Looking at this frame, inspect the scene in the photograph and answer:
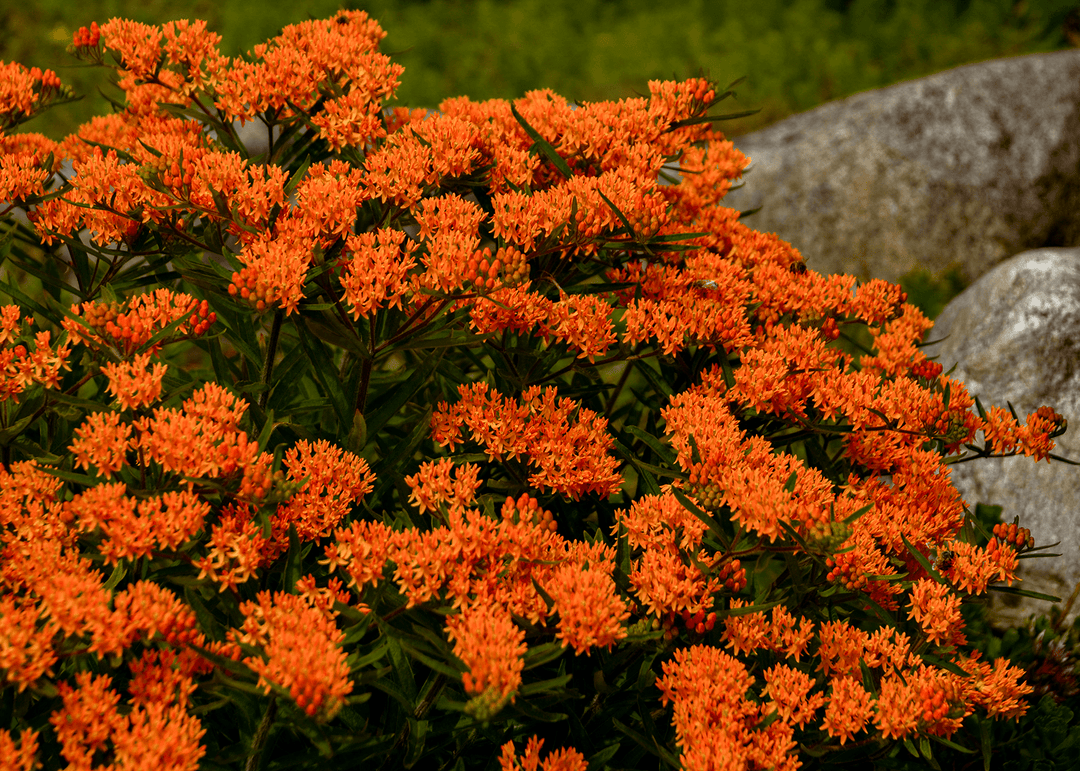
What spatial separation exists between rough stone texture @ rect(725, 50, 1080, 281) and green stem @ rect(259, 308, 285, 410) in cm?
501

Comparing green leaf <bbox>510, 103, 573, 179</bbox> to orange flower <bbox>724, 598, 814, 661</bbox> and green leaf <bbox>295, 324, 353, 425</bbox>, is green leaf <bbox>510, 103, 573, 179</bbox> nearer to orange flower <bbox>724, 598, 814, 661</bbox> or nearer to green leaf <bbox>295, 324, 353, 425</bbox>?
green leaf <bbox>295, 324, 353, 425</bbox>

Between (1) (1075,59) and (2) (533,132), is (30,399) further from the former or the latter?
(1) (1075,59)

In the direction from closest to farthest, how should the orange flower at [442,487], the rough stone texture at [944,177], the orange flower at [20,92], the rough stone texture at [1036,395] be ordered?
the orange flower at [442,487] < the orange flower at [20,92] < the rough stone texture at [1036,395] < the rough stone texture at [944,177]

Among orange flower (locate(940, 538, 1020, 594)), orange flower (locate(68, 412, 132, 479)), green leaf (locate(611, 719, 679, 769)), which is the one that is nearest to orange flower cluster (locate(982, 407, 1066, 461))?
orange flower (locate(940, 538, 1020, 594))

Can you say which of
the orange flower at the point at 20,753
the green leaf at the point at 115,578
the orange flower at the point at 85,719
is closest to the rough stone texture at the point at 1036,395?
the green leaf at the point at 115,578

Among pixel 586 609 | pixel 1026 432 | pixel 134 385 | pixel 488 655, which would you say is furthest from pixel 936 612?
pixel 134 385

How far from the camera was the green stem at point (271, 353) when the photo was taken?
7.06 feet

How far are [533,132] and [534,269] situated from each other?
1.33 feet

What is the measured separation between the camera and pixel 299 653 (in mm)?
1514

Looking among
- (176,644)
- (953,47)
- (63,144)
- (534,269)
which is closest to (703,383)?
(534,269)

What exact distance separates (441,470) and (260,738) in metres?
0.68

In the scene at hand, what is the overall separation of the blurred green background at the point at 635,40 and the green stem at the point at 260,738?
750cm

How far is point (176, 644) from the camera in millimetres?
1631

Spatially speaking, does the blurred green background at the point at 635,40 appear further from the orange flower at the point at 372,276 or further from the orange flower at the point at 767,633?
the orange flower at the point at 767,633
